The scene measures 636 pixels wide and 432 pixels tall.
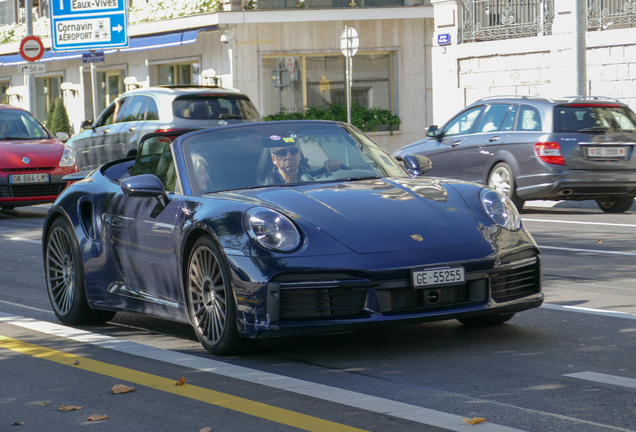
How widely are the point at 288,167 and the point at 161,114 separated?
35.4 ft

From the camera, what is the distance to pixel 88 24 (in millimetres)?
26000

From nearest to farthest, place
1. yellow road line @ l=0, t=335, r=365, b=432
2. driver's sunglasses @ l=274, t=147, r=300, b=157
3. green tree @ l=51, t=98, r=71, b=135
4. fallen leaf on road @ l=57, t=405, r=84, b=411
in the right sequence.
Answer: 1. yellow road line @ l=0, t=335, r=365, b=432
2. fallen leaf on road @ l=57, t=405, r=84, b=411
3. driver's sunglasses @ l=274, t=147, r=300, b=157
4. green tree @ l=51, t=98, r=71, b=135

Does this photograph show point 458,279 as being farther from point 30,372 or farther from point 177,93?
point 177,93

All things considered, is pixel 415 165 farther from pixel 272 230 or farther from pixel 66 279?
pixel 66 279

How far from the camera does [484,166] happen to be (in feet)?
48.4

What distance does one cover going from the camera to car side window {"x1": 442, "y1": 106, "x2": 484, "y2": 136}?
603 inches

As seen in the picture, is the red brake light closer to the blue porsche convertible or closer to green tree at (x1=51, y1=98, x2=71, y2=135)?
the blue porsche convertible

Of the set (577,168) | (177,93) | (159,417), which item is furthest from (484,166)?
(159,417)

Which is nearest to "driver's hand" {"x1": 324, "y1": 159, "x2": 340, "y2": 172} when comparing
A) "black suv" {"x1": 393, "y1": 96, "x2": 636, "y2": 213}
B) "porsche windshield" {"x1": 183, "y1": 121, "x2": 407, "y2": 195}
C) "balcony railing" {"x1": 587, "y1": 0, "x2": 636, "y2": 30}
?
"porsche windshield" {"x1": 183, "y1": 121, "x2": 407, "y2": 195}

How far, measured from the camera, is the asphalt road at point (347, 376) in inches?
167

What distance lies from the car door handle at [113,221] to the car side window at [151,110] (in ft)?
33.8

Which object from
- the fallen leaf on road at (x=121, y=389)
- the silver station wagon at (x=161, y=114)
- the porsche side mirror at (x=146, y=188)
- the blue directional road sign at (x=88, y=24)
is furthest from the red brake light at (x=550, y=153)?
the blue directional road sign at (x=88, y=24)

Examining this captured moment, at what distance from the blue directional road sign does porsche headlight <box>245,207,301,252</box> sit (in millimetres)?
21046

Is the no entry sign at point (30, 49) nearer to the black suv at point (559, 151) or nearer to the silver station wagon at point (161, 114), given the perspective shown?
the silver station wagon at point (161, 114)
